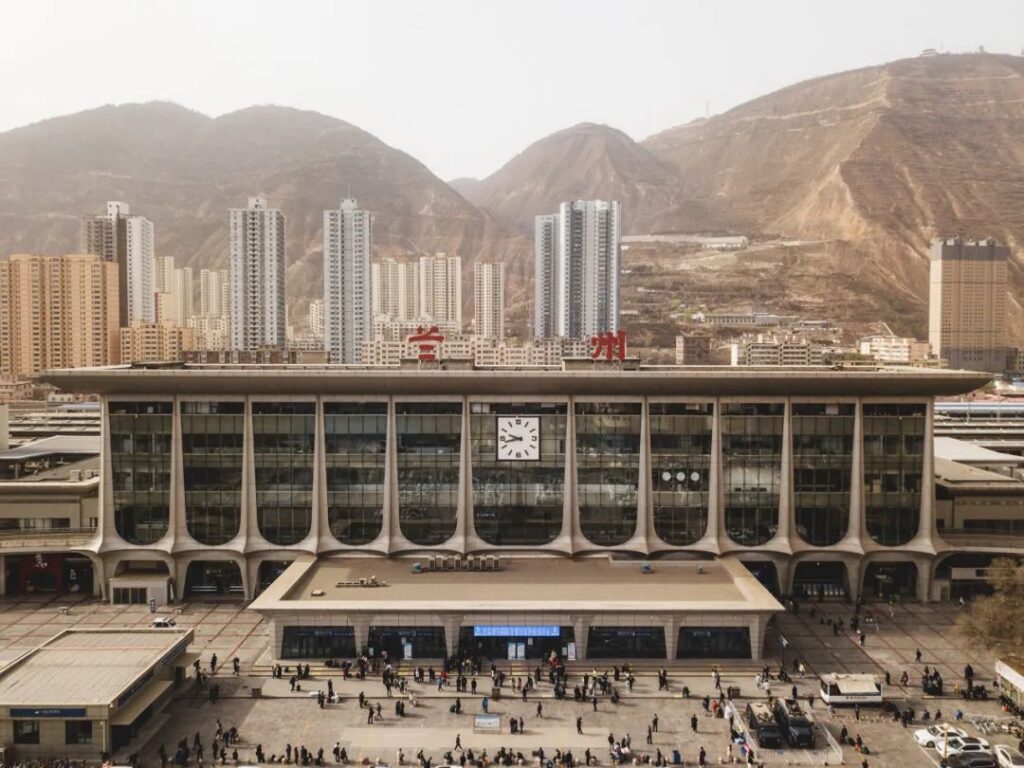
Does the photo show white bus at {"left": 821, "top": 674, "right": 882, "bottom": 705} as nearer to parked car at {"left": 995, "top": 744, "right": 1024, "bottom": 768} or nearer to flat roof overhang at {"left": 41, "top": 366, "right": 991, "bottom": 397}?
parked car at {"left": 995, "top": 744, "right": 1024, "bottom": 768}

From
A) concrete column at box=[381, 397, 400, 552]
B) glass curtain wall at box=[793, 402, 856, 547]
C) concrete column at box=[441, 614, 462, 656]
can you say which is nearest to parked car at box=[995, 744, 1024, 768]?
glass curtain wall at box=[793, 402, 856, 547]

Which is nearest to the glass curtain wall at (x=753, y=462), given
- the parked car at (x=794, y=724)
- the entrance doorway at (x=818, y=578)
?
the entrance doorway at (x=818, y=578)

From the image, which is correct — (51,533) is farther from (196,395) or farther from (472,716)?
(472,716)

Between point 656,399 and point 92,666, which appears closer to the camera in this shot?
point 92,666

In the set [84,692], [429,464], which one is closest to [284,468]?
[429,464]

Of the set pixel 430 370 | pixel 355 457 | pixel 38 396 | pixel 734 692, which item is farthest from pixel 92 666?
pixel 38 396

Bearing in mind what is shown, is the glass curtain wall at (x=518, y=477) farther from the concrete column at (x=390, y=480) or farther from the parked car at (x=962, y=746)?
the parked car at (x=962, y=746)

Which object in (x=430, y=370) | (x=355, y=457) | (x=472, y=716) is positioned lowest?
(x=472, y=716)
